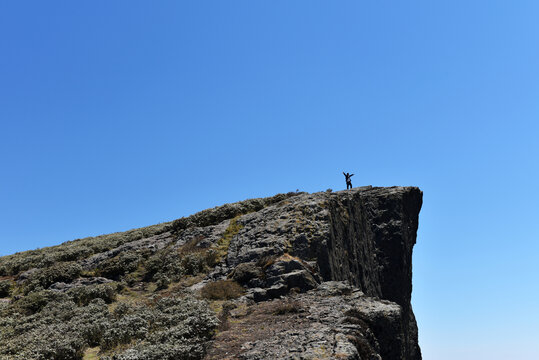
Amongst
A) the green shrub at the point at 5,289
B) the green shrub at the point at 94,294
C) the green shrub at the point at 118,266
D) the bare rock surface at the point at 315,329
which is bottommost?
the bare rock surface at the point at 315,329

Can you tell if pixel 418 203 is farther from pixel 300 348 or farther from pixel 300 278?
pixel 300 348

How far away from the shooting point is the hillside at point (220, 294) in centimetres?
1176

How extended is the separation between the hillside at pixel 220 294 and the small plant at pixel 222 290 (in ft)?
0.20

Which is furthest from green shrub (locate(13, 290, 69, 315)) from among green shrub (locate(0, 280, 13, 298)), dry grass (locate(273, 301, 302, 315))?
dry grass (locate(273, 301, 302, 315))

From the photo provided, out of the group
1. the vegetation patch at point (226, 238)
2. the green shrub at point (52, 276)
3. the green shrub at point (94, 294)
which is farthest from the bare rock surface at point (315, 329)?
the green shrub at point (52, 276)

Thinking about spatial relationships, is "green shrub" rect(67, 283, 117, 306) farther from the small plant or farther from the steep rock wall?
the steep rock wall

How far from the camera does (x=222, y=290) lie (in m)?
17.3

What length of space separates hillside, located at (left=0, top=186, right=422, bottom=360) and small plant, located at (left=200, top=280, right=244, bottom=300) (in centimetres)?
6

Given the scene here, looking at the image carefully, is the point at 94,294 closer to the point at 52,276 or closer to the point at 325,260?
the point at 52,276

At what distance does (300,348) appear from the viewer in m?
10.2

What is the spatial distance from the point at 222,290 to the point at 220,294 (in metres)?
0.29

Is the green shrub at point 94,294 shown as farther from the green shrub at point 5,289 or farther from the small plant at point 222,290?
the green shrub at point 5,289

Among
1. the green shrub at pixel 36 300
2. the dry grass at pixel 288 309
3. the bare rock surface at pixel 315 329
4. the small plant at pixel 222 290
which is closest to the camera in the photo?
the bare rock surface at pixel 315 329

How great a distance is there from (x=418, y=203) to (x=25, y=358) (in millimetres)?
43498
